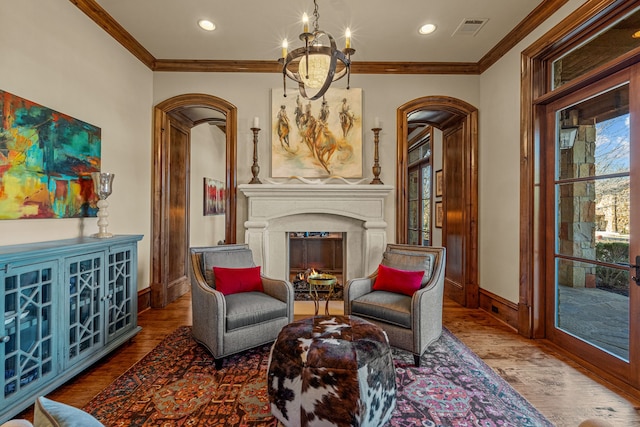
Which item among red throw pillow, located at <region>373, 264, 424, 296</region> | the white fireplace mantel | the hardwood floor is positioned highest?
the white fireplace mantel

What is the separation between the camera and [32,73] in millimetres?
2398

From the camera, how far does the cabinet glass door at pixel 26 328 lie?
1823 millimetres

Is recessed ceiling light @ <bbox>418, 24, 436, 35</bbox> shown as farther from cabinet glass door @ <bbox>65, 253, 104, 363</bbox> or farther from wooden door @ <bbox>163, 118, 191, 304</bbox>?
cabinet glass door @ <bbox>65, 253, 104, 363</bbox>

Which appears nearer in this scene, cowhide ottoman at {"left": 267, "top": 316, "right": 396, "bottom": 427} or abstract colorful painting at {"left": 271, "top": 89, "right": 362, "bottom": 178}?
cowhide ottoman at {"left": 267, "top": 316, "right": 396, "bottom": 427}

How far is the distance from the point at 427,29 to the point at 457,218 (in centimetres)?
249

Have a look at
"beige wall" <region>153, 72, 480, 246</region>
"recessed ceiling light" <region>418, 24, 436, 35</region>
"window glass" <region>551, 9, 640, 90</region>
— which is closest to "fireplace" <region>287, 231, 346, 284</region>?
"beige wall" <region>153, 72, 480, 246</region>

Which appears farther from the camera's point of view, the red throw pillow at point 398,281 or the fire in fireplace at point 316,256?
the fire in fireplace at point 316,256

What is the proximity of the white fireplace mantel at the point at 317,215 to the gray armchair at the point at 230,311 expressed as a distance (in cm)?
97

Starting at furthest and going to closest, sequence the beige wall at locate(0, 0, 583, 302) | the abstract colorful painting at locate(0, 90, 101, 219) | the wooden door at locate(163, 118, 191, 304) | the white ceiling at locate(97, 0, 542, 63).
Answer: the wooden door at locate(163, 118, 191, 304), the white ceiling at locate(97, 0, 542, 63), the beige wall at locate(0, 0, 583, 302), the abstract colorful painting at locate(0, 90, 101, 219)

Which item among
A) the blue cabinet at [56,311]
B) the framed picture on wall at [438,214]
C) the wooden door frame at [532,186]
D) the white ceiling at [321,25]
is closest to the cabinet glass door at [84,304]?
the blue cabinet at [56,311]

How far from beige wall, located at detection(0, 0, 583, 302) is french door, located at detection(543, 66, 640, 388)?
0.43 meters

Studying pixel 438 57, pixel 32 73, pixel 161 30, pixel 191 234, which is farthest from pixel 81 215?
pixel 438 57

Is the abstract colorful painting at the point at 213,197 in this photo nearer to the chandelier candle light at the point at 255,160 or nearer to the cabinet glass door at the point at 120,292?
the chandelier candle light at the point at 255,160

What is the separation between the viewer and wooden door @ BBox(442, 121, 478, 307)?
165 inches
